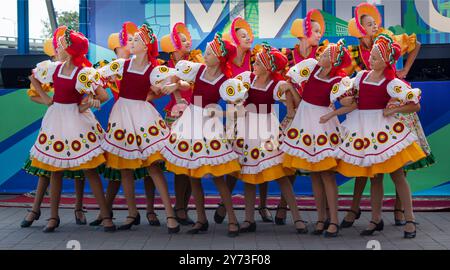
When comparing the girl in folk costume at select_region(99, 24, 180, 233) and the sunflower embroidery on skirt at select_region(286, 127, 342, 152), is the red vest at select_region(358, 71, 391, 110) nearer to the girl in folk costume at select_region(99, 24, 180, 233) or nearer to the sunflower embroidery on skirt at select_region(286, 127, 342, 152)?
the sunflower embroidery on skirt at select_region(286, 127, 342, 152)

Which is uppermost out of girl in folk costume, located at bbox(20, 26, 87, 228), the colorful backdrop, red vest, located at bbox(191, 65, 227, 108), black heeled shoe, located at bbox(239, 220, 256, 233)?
the colorful backdrop

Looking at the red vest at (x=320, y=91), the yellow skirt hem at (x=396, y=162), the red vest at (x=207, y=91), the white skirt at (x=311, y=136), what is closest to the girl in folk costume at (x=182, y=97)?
the red vest at (x=207, y=91)

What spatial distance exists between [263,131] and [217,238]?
2.71ft

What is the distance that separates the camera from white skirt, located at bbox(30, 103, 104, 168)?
571 cm

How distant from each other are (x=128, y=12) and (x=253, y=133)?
397 centimetres

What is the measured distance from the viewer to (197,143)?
18.1 feet

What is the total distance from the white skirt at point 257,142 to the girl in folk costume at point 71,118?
102 cm

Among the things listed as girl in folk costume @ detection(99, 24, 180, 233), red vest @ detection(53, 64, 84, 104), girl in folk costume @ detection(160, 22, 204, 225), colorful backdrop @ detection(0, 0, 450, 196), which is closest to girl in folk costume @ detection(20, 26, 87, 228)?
red vest @ detection(53, 64, 84, 104)

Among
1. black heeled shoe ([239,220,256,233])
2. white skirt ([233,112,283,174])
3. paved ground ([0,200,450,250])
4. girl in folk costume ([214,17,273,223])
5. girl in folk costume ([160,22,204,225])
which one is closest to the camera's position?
paved ground ([0,200,450,250])

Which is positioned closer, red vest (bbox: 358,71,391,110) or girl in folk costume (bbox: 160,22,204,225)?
red vest (bbox: 358,71,391,110)

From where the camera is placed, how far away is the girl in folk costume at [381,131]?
Answer: 5.33 metres

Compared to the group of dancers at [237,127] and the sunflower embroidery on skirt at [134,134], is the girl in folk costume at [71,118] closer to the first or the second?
the group of dancers at [237,127]

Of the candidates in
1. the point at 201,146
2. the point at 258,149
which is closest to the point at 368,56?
the point at 258,149

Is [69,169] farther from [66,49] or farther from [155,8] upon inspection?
[155,8]
